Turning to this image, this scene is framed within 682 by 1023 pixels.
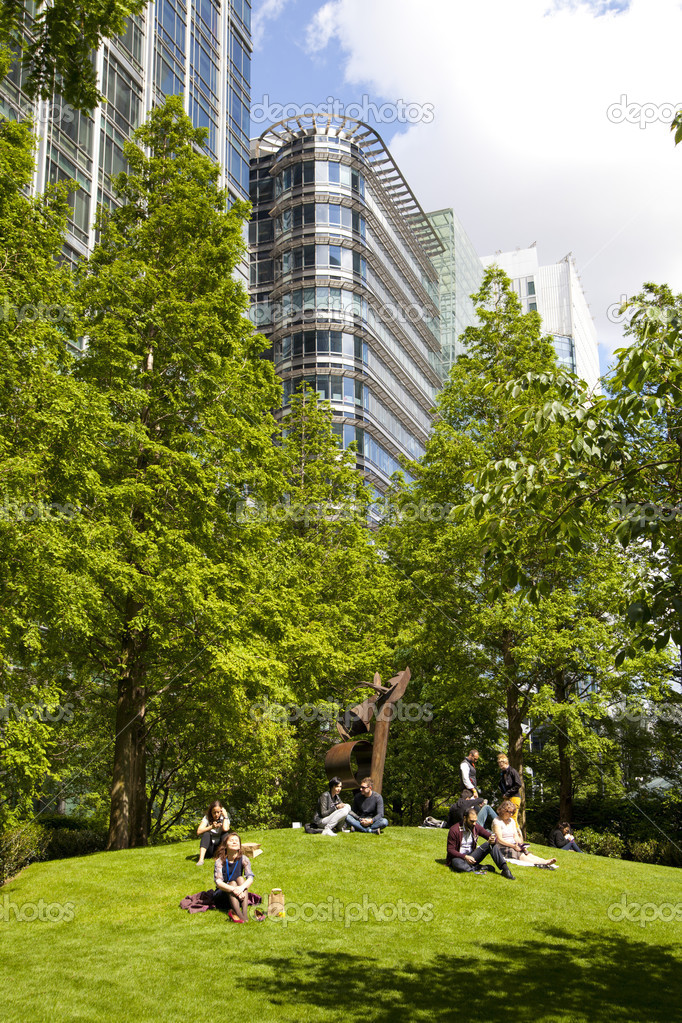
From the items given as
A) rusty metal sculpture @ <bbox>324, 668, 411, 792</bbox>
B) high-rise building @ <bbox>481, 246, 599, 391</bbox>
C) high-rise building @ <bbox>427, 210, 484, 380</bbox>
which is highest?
high-rise building @ <bbox>481, 246, 599, 391</bbox>

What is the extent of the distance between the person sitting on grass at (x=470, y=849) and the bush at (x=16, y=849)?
7.19m

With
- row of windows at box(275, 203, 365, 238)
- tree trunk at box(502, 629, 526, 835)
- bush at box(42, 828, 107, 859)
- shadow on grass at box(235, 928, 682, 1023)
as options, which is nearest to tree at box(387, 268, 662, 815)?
tree trunk at box(502, 629, 526, 835)

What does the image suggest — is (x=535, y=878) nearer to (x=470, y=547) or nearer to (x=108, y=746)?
(x=470, y=547)

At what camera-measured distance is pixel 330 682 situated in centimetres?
2511

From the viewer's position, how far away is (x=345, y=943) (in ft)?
32.7

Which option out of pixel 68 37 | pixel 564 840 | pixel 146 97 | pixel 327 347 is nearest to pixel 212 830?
pixel 564 840

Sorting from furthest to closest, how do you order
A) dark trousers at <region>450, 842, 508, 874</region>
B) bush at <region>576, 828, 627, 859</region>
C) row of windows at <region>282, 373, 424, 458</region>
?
row of windows at <region>282, 373, 424, 458</region>
bush at <region>576, 828, 627, 859</region>
dark trousers at <region>450, 842, 508, 874</region>

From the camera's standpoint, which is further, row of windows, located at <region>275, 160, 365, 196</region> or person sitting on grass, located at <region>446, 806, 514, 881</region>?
row of windows, located at <region>275, 160, 365, 196</region>

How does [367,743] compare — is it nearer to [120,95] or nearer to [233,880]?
[233,880]

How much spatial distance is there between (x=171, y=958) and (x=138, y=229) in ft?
51.7

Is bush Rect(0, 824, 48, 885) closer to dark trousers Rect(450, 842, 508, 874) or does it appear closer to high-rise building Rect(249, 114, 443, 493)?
dark trousers Rect(450, 842, 508, 874)

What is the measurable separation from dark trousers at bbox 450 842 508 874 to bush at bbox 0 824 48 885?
724 cm

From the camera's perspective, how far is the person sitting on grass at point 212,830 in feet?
45.8

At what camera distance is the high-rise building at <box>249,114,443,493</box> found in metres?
59.5
